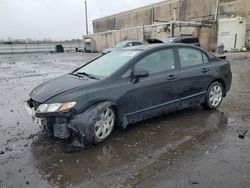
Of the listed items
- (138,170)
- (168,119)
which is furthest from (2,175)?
(168,119)

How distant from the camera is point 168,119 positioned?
5.27 m

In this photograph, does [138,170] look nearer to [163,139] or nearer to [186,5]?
[163,139]

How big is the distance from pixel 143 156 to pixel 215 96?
9.64 ft

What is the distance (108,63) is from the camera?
196 inches

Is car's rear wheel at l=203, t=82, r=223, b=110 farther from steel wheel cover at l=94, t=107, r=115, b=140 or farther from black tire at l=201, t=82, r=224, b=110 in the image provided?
steel wheel cover at l=94, t=107, r=115, b=140

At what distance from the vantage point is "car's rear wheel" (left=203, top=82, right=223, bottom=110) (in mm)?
5719

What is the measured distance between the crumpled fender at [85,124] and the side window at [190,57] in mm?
2281

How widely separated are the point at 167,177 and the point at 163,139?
1.18 metres

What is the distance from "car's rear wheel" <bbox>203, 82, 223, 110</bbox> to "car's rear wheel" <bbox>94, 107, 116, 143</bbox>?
97.0 inches

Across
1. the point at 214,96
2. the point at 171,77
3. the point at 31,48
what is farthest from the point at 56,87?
the point at 31,48

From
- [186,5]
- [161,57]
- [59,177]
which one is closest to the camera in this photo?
[59,177]

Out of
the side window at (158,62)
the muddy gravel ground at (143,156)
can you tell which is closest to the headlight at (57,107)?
the muddy gravel ground at (143,156)

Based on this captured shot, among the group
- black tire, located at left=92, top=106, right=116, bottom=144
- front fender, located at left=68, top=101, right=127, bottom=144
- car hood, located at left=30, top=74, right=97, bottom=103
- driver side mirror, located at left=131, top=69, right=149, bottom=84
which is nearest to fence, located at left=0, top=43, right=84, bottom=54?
car hood, located at left=30, top=74, right=97, bottom=103

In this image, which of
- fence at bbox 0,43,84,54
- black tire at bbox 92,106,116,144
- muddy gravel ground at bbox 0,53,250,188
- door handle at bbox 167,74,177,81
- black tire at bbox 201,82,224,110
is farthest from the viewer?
fence at bbox 0,43,84,54
